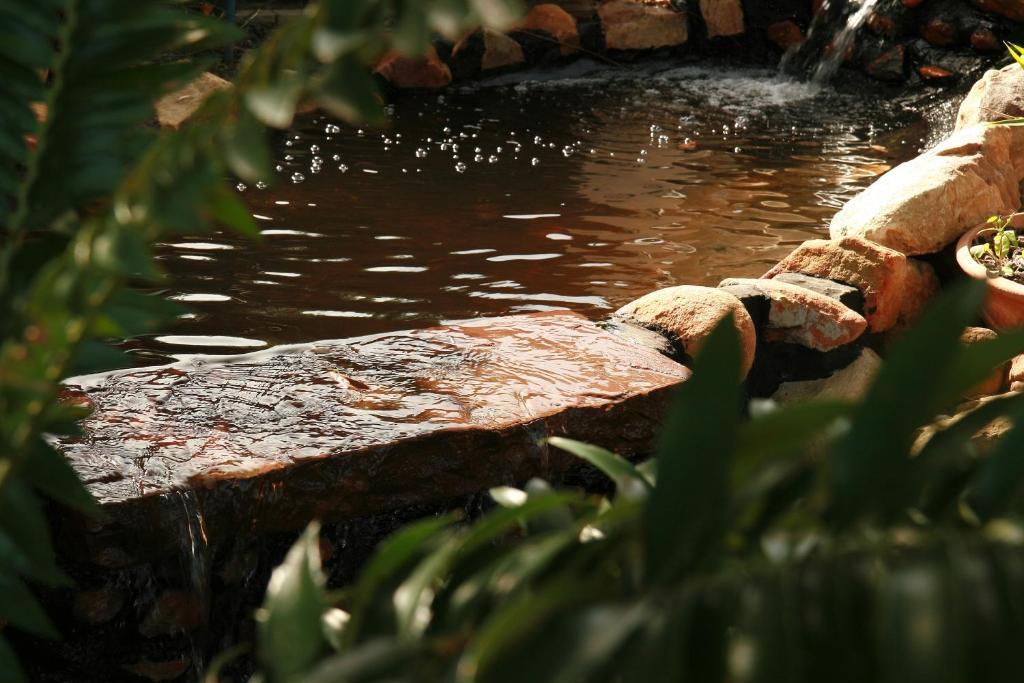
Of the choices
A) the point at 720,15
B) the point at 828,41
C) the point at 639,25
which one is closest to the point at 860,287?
the point at 828,41

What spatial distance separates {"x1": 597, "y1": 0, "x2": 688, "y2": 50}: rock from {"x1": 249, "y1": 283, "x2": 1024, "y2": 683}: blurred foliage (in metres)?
10.4

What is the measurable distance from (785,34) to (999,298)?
780 cm

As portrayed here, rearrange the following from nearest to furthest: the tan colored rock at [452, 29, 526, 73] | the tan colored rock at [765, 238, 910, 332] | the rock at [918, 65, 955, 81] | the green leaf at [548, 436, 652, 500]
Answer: the green leaf at [548, 436, 652, 500], the tan colored rock at [765, 238, 910, 332], the rock at [918, 65, 955, 81], the tan colored rock at [452, 29, 526, 73]

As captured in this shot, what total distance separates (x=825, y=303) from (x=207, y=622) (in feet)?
7.87

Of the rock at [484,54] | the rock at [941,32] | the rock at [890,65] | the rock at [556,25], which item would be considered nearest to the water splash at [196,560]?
the rock at [484,54]

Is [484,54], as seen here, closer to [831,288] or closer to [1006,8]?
[1006,8]

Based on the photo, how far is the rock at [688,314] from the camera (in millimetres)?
3535

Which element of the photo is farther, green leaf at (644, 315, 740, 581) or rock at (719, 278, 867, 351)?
rock at (719, 278, 867, 351)

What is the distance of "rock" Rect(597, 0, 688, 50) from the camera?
10.5 meters

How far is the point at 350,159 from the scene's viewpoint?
6.66 meters

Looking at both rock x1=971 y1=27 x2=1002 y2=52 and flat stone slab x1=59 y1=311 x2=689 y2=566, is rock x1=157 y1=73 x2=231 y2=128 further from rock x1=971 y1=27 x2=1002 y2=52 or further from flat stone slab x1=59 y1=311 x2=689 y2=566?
rock x1=971 y1=27 x2=1002 y2=52

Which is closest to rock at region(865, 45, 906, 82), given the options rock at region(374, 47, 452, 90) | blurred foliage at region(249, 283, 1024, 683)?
rock at region(374, 47, 452, 90)

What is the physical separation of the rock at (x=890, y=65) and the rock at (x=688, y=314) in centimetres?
695

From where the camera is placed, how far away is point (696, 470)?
1.79ft
